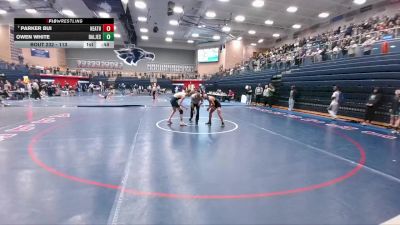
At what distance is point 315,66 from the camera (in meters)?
15.3

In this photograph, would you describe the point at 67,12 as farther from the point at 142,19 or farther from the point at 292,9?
the point at 292,9

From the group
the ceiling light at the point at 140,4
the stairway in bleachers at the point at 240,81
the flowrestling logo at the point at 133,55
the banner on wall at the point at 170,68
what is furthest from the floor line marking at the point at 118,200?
the banner on wall at the point at 170,68

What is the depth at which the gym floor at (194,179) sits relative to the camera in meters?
2.83

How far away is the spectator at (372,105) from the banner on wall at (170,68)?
1335 inches

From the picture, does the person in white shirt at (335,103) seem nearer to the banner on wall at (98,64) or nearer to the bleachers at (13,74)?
the bleachers at (13,74)

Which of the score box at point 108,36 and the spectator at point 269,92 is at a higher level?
the score box at point 108,36

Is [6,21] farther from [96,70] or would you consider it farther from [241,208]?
[241,208]

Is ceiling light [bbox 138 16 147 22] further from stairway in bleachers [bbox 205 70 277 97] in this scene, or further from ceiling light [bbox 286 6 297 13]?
ceiling light [bbox 286 6 297 13]

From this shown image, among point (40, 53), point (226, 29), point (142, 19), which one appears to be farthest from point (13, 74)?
point (226, 29)

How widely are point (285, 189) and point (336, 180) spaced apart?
A: 1.08 metres

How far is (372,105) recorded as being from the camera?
1009cm
